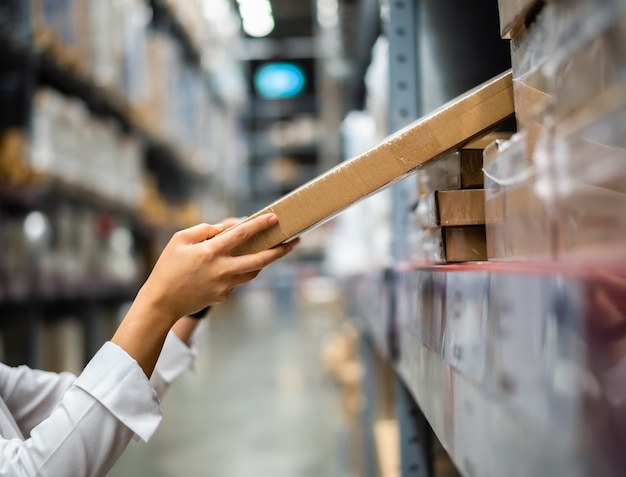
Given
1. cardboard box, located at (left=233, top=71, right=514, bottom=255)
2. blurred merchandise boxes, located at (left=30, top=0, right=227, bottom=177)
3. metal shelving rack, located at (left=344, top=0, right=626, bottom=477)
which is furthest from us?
blurred merchandise boxes, located at (left=30, top=0, right=227, bottom=177)

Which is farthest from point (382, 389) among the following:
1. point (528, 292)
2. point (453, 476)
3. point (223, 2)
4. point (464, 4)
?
point (223, 2)

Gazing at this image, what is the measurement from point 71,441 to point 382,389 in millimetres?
1771

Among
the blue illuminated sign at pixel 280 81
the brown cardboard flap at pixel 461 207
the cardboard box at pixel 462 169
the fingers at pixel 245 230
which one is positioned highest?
the blue illuminated sign at pixel 280 81

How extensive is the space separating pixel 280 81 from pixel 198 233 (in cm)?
1210

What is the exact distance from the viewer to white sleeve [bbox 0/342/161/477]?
0.85 metres

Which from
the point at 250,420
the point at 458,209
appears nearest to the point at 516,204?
the point at 458,209

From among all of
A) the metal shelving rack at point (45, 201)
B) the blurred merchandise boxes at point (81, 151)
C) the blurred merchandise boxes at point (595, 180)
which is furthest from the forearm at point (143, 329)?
the blurred merchandise boxes at point (81, 151)

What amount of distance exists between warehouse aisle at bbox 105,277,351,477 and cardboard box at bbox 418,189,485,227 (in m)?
2.37

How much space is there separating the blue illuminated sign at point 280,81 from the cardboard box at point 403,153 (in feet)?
39.6

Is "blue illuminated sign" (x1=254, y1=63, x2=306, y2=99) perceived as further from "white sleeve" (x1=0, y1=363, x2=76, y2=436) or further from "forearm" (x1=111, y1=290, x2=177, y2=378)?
"forearm" (x1=111, y1=290, x2=177, y2=378)

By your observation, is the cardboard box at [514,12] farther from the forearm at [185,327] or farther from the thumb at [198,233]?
the forearm at [185,327]

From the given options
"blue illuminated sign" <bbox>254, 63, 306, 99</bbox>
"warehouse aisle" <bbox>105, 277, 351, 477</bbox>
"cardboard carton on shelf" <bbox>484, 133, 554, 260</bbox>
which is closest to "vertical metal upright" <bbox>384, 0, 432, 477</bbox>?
"cardboard carton on shelf" <bbox>484, 133, 554, 260</bbox>

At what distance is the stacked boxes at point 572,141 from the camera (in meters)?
0.38

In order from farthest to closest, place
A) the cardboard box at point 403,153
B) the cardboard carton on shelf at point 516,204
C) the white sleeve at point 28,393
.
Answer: the white sleeve at point 28,393, the cardboard box at point 403,153, the cardboard carton on shelf at point 516,204
